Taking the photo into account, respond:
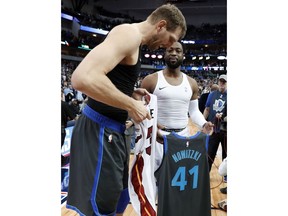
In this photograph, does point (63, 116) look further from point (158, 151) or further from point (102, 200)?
point (102, 200)

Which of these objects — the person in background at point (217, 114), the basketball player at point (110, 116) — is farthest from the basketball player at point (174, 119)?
the person in background at point (217, 114)

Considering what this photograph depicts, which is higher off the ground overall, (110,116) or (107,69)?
(107,69)

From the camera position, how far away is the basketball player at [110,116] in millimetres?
1188

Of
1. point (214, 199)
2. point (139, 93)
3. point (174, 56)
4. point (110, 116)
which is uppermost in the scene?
point (174, 56)

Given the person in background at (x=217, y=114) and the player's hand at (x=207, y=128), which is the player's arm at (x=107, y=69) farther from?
the person in background at (x=217, y=114)

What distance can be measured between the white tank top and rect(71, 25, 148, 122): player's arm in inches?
40.9

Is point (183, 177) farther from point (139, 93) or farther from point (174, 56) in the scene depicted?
point (174, 56)

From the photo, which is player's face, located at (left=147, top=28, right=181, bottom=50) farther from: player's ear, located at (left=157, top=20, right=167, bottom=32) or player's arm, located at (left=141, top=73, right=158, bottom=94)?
player's arm, located at (left=141, top=73, right=158, bottom=94)

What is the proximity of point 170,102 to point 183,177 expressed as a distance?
2.03ft

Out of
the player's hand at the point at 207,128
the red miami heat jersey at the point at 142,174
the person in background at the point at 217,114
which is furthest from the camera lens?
the person in background at the point at 217,114

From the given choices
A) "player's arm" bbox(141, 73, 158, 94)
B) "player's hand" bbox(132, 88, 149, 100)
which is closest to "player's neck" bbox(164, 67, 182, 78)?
"player's arm" bbox(141, 73, 158, 94)

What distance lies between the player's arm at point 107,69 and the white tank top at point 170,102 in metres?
1.04

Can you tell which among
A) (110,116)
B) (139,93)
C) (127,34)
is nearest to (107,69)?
(127,34)

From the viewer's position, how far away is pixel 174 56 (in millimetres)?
2344
